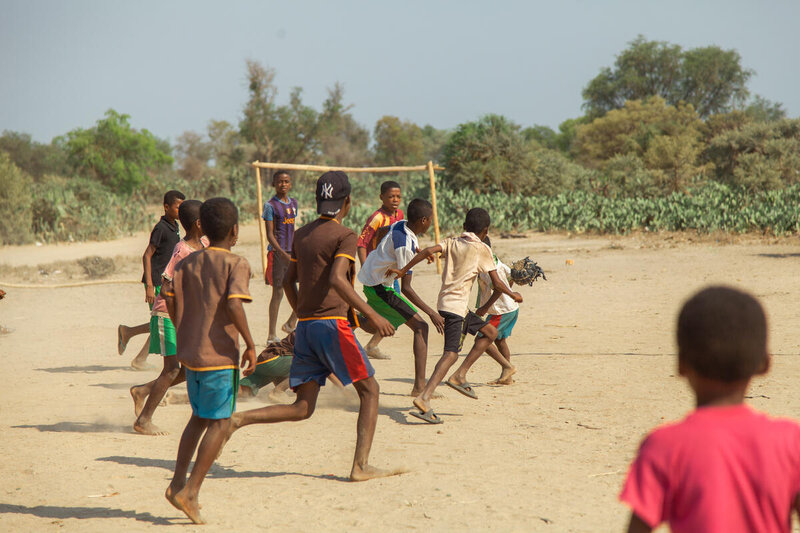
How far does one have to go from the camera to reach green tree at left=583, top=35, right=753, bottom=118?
218 feet

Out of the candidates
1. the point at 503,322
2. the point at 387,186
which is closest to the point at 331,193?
the point at 503,322

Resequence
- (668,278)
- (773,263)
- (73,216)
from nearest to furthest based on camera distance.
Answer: (668,278) < (773,263) < (73,216)

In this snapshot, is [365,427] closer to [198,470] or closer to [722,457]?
[198,470]

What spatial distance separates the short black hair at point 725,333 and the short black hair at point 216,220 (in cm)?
275

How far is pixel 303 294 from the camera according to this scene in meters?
4.66

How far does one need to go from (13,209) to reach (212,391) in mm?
23323

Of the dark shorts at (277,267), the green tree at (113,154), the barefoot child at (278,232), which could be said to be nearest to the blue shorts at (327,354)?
the barefoot child at (278,232)

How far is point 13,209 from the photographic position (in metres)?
24.6

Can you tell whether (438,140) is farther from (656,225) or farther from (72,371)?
(72,371)

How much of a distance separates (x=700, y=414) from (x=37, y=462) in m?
4.47

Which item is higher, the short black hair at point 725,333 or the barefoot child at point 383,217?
the barefoot child at point 383,217

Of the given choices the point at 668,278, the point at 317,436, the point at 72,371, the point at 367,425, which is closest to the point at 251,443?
the point at 317,436

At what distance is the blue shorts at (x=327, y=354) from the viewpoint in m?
4.55

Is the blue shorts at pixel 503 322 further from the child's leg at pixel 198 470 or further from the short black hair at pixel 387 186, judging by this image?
the child's leg at pixel 198 470
